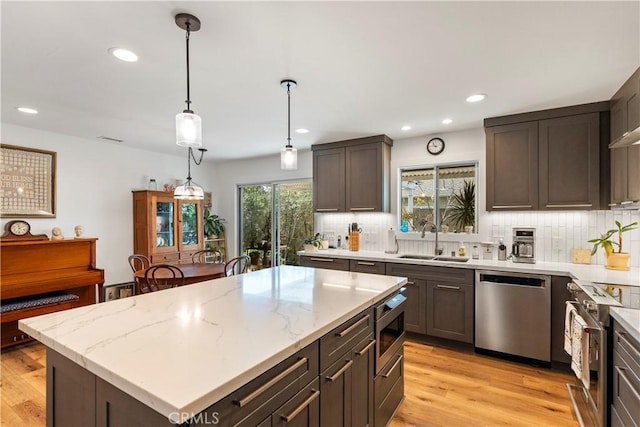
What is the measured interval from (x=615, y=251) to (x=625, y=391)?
198cm

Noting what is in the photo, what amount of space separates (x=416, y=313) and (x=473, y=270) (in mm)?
796

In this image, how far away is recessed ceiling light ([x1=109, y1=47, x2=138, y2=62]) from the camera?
2035mm

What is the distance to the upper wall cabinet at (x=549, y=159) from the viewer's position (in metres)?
2.96

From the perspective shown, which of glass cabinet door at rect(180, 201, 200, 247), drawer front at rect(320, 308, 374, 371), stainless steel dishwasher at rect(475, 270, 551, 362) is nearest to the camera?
drawer front at rect(320, 308, 374, 371)

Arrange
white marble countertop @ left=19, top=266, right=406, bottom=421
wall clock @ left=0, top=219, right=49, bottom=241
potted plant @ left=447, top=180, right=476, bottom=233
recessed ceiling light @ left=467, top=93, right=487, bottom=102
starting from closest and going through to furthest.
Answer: white marble countertop @ left=19, top=266, right=406, bottom=421 < recessed ceiling light @ left=467, top=93, right=487, bottom=102 < wall clock @ left=0, top=219, right=49, bottom=241 < potted plant @ left=447, top=180, right=476, bottom=233

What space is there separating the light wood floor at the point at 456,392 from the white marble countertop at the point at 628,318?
0.98 metres

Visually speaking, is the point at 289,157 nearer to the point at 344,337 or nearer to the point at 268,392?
the point at 344,337

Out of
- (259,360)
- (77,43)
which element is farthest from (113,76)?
(259,360)

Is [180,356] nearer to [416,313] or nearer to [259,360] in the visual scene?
[259,360]

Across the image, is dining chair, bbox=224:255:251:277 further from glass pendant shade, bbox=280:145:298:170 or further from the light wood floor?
the light wood floor

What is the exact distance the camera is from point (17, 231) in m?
3.57

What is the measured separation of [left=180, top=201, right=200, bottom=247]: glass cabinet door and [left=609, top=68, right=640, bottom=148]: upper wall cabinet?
5.29 metres

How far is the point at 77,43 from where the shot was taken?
196 centimetres

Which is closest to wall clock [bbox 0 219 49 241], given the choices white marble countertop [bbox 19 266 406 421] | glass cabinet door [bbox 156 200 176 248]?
glass cabinet door [bbox 156 200 176 248]
